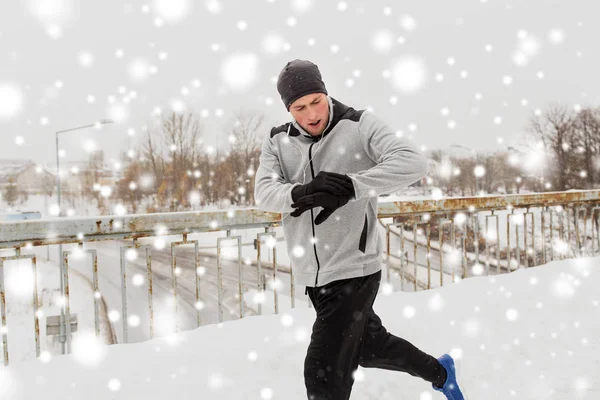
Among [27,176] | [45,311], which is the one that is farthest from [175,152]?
[27,176]

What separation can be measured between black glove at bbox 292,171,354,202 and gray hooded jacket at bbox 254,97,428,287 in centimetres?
10

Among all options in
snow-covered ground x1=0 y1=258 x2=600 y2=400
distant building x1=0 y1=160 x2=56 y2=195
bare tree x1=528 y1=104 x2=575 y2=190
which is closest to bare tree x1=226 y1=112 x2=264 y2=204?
bare tree x1=528 y1=104 x2=575 y2=190

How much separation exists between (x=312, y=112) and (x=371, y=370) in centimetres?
178

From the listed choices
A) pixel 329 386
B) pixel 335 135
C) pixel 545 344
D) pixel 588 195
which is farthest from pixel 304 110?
pixel 588 195

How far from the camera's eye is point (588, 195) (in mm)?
5113

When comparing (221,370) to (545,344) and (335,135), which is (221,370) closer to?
(335,135)

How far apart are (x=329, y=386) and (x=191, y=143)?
57042 mm

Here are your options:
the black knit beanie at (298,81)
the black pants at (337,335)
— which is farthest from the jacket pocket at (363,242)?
the black knit beanie at (298,81)

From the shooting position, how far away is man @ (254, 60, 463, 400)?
1677 mm

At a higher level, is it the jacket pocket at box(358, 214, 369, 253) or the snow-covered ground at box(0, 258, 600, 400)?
the jacket pocket at box(358, 214, 369, 253)

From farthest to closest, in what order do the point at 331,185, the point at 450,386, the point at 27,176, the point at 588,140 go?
the point at 27,176 → the point at 588,140 → the point at 450,386 → the point at 331,185

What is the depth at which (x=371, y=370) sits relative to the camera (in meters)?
2.65

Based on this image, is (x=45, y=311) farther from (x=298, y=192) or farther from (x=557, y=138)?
(x=557, y=138)

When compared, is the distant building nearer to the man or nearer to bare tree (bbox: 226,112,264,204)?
bare tree (bbox: 226,112,264,204)
